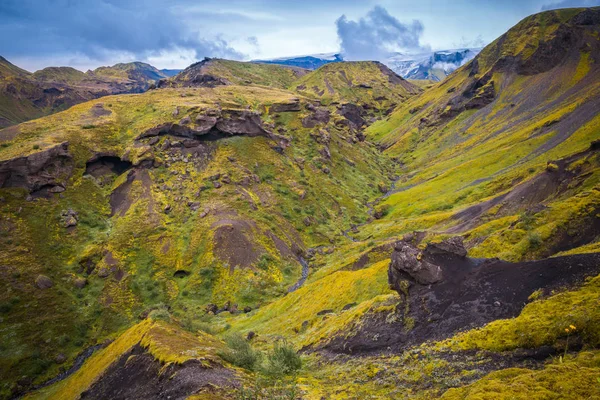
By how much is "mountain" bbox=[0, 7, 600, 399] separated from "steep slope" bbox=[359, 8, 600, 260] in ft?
1.89

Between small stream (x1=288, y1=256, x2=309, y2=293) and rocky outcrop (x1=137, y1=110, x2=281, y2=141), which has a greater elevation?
rocky outcrop (x1=137, y1=110, x2=281, y2=141)

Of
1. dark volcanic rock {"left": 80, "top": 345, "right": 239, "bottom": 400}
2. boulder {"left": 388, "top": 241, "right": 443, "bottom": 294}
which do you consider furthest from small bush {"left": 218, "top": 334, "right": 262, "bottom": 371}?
boulder {"left": 388, "top": 241, "right": 443, "bottom": 294}

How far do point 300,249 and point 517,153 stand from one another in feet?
231

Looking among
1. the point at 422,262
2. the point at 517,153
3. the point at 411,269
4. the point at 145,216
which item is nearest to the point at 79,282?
the point at 145,216

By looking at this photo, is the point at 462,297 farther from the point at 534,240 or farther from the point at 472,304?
the point at 534,240

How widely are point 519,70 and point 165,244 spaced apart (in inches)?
7222

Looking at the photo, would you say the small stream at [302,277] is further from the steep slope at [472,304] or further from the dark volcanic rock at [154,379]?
the dark volcanic rock at [154,379]

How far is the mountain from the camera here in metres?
21.5

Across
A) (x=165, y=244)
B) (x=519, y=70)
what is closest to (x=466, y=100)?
(x=519, y=70)

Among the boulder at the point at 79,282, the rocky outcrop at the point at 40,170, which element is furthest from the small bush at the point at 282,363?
the rocky outcrop at the point at 40,170

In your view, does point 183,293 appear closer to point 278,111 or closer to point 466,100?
point 278,111

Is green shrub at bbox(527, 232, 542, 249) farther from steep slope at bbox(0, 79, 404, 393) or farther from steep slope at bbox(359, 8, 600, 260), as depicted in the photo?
steep slope at bbox(0, 79, 404, 393)

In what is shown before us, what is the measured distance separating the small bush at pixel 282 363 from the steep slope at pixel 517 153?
70.6 ft

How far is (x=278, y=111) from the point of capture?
136 metres
